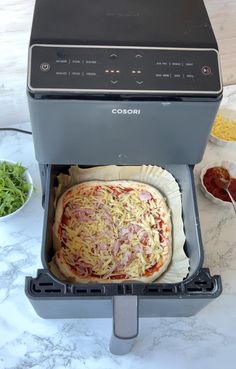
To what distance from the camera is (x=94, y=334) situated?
79 cm

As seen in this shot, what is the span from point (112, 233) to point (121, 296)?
0.74 feet

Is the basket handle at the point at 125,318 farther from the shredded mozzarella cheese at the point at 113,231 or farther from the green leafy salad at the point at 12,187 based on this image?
the green leafy salad at the point at 12,187

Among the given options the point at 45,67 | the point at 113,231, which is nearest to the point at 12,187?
the point at 113,231

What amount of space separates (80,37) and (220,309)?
21.7 inches

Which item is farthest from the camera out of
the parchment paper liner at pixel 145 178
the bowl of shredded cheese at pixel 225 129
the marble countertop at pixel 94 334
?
the bowl of shredded cheese at pixel 225 129

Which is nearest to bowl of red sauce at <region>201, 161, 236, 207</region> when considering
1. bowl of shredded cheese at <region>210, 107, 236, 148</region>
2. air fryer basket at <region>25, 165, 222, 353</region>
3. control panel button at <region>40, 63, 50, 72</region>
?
bowl of shredded cheese at <region>210, 107, 236, 148</region>

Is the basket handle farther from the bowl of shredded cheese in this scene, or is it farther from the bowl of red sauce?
the bowl of shredded cheese

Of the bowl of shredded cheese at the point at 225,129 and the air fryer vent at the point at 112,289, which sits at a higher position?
the air fryer vent at the point at 112,289

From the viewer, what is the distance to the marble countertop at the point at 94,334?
762 millimetres

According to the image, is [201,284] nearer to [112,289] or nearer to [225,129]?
[112,289]

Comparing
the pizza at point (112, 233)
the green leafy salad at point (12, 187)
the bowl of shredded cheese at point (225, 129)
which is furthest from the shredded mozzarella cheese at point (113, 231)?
the bowl of shredded cheese at point (225, 129)

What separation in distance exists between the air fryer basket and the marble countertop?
0.03 metres

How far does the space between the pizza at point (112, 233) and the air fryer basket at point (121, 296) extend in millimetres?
66

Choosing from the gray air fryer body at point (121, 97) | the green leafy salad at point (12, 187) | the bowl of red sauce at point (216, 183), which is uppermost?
the gray air fryer body at point (121, 97)
